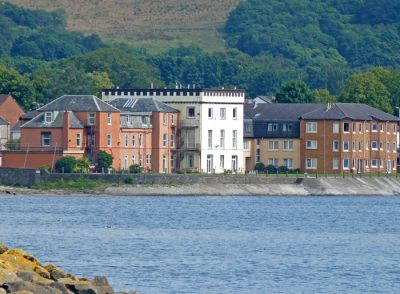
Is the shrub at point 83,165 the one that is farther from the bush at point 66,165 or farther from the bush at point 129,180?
the bush at point 129,180

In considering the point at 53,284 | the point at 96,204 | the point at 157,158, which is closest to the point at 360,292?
the point at 53,284

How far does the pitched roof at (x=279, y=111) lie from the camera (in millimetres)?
140250

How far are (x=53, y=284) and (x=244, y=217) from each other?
47.6 m

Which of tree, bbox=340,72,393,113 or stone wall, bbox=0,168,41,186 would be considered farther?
tree, bbox=340,72,393,113

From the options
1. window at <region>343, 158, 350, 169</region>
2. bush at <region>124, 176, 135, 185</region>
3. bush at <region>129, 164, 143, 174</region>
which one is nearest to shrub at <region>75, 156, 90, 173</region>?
bush at <region>129, 164, 143, 174</region>

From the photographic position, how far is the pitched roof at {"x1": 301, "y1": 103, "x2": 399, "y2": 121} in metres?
138

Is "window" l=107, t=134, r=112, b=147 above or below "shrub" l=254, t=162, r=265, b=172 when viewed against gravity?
above

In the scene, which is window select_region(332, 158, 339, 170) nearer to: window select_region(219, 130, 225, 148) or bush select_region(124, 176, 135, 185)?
window select_region(219, 130, 225, 148)

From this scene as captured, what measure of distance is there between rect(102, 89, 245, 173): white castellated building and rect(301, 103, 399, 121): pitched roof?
22.1ft

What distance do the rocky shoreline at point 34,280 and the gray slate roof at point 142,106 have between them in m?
73.8

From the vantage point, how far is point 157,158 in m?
130

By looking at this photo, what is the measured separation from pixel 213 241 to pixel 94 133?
150 feet

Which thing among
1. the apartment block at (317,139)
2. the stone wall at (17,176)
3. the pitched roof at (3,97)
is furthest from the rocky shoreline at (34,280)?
the pitched roof at (3,97)

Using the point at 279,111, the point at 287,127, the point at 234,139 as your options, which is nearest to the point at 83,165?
the point at 234,139
